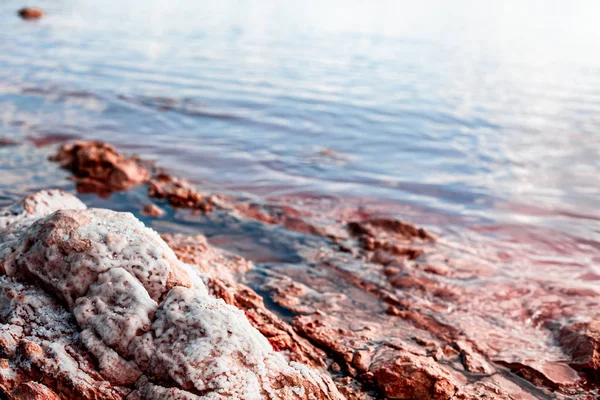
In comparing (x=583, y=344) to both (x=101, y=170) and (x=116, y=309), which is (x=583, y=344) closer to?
(x=116, y=309)

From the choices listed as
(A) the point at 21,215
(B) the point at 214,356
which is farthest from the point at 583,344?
(A) the point at 21,215

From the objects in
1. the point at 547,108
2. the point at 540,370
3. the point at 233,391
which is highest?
the point at 547,108

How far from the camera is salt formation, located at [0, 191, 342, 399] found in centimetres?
185

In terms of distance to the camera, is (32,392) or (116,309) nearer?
(32,392)

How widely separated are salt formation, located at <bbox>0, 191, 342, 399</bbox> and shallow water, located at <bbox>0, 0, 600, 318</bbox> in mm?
1818

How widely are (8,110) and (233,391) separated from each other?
740cm

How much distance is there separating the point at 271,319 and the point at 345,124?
6580 millimetres

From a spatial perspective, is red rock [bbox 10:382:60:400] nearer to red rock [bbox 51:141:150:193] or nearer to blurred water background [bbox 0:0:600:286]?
blurred water background [bbox 0:0:600:286]

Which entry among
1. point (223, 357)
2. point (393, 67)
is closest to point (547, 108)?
point (393, 67)

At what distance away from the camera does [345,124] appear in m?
8.88

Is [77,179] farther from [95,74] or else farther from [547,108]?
[547,108]

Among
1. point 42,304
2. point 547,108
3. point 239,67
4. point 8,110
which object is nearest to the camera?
point 42,304

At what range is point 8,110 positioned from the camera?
7695 millimetres

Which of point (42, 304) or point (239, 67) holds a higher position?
point (239, 67)
